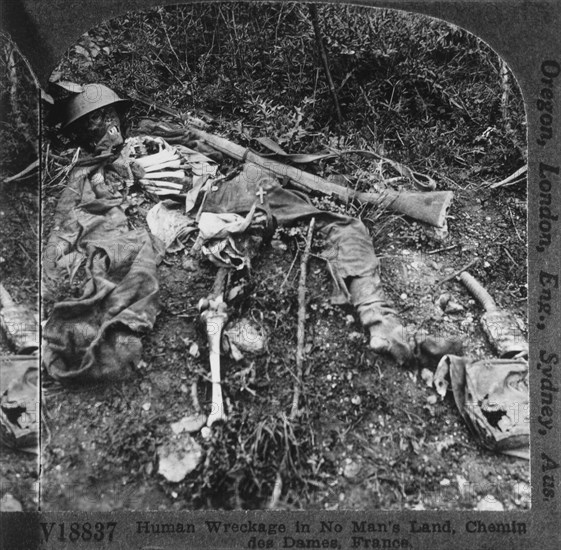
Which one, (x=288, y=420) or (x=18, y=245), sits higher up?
(x=18, y=245)

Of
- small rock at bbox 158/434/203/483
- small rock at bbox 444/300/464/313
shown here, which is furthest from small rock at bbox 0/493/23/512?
small rock at bbox 444/300/464/313

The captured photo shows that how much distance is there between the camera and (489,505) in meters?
3.42

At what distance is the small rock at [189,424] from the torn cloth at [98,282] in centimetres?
41

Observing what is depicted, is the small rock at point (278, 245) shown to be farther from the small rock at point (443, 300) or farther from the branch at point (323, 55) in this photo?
the small rock at point (443, 300)

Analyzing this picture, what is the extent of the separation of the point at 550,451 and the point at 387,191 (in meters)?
1.77

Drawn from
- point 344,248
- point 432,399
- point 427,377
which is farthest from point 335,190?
point 432,399

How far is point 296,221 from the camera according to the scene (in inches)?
143

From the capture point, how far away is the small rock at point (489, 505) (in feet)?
11.2

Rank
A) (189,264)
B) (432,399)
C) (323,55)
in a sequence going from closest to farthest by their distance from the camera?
1. (432,399)
2. (189,264)
3. (323,55)

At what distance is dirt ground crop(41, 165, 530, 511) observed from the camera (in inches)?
133

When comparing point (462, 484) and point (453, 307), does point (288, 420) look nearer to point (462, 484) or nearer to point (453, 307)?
point (462, 484)

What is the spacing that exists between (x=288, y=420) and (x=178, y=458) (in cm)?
64

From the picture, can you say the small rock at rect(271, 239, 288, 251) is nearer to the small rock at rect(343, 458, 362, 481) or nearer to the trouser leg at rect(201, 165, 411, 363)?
the trouser leg at rect(201, 165, 411, 363)


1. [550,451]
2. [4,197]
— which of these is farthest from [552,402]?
[4,197]
